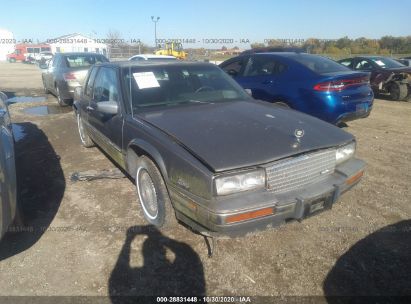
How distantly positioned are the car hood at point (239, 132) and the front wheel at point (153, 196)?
0.41m

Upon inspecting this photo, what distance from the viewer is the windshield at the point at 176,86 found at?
362 cm

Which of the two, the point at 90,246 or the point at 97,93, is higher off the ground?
the point at 97,93

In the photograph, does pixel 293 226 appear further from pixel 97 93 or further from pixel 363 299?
pixel 97 93

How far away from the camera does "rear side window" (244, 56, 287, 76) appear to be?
20.1 feet

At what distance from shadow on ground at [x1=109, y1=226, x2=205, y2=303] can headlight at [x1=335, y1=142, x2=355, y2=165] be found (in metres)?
1.56

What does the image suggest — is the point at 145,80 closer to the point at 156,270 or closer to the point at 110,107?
the point at 110,107

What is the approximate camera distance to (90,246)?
3.07 meters

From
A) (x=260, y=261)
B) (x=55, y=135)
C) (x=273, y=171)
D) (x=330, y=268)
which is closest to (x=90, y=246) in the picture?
(x=260, y=261)

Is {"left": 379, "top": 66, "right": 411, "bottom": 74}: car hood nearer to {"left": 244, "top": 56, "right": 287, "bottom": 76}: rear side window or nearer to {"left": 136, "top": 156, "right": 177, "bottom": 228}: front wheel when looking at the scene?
{"left": 244, "top": 56, "right": 287, "bottom": 76}: rear side window

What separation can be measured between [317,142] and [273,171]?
0.57 m

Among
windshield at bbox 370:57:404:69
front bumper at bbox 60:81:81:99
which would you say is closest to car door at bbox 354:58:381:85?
windshield at bbox 370:57:404:69

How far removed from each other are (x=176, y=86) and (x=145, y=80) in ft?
1.18

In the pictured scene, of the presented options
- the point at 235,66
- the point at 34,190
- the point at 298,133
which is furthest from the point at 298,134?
the point at 235,66

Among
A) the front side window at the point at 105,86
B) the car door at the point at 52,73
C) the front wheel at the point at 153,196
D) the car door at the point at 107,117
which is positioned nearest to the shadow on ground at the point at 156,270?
the front wheel at the point at 153,196
